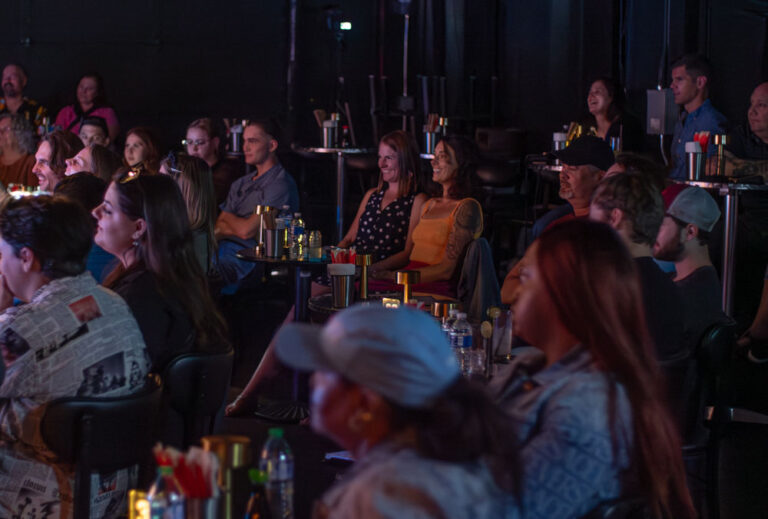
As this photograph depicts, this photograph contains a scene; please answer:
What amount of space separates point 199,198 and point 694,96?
3.52 metres

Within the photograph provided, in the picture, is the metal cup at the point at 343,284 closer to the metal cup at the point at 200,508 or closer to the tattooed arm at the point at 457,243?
the tattooed arm at the point at 457,243

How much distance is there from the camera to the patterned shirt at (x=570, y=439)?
166 cm

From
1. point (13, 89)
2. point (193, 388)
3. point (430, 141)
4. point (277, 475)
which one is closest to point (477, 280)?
point (193, 388)

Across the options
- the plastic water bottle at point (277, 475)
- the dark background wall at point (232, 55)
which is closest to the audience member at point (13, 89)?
the dark background wall at point (232, 55)

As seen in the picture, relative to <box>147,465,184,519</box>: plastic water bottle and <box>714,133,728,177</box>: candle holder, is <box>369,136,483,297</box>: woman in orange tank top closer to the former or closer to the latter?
<box>714,133,728,177</box>: candle holder

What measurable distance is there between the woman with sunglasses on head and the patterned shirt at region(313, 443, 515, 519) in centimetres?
168

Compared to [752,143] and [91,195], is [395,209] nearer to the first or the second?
[91,195]

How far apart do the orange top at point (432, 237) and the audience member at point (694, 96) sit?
190cm

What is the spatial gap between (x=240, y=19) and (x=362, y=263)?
254 inches

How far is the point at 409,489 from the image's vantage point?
1.30m

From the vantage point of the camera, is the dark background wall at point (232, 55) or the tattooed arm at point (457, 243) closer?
the tattooed arm at point (457, 243)

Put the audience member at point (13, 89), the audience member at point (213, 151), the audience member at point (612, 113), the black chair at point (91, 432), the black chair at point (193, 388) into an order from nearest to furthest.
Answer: the black chair at point (91, 432)
the black chair at point (193, 388)
the audience member at point (213, 151)
the audience member at point (612, 113)
the audience member at point (13, 89)

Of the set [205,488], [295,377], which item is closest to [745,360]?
[295,377]

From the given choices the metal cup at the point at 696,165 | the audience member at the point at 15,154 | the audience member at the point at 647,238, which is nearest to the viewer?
the audience member at the point at 647,238
